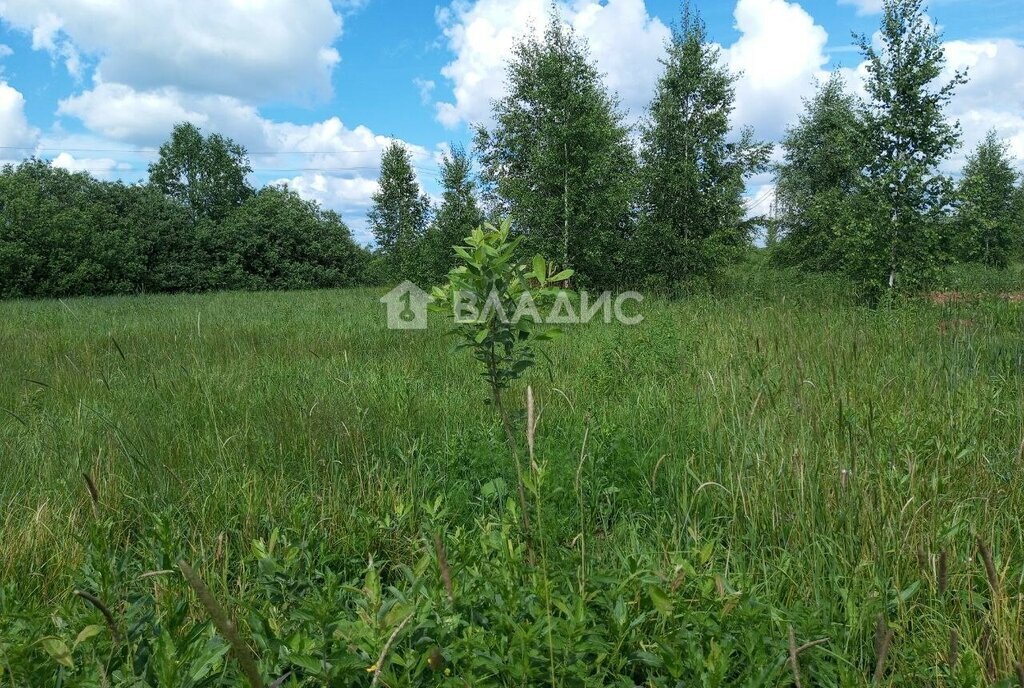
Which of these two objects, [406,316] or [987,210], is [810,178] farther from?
[406,316]

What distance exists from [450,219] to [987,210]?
1628cm

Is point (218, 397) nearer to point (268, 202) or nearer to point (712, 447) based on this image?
point (712, 447)

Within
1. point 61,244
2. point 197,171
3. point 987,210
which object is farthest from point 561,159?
point 197,171

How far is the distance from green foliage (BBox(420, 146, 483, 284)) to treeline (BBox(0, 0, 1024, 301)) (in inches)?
2.6

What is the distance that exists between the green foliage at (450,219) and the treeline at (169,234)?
22514 millimetres

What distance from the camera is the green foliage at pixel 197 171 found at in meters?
56.5

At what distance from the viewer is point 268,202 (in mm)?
49156

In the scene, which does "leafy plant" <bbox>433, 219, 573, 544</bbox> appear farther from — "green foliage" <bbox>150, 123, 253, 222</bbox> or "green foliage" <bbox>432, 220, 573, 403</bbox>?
"green foliage" <bbox>150, 123, 253, 222</bbox>

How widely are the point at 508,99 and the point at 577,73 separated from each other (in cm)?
223

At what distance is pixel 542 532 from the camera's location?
6.78 feet

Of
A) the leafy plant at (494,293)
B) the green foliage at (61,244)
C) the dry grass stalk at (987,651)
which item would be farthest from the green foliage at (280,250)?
the dry grass stalk at (987,651)

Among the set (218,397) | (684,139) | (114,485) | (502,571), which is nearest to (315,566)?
(502,571)

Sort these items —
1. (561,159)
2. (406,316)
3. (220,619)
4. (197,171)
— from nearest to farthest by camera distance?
(220,619) < (406,316) < (561,159) < (197,171)

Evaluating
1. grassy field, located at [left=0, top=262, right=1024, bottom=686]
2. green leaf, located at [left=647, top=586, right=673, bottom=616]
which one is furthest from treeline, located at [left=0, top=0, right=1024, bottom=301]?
green leaf, located at [left=647, top=586, right=673, bottom=616]
